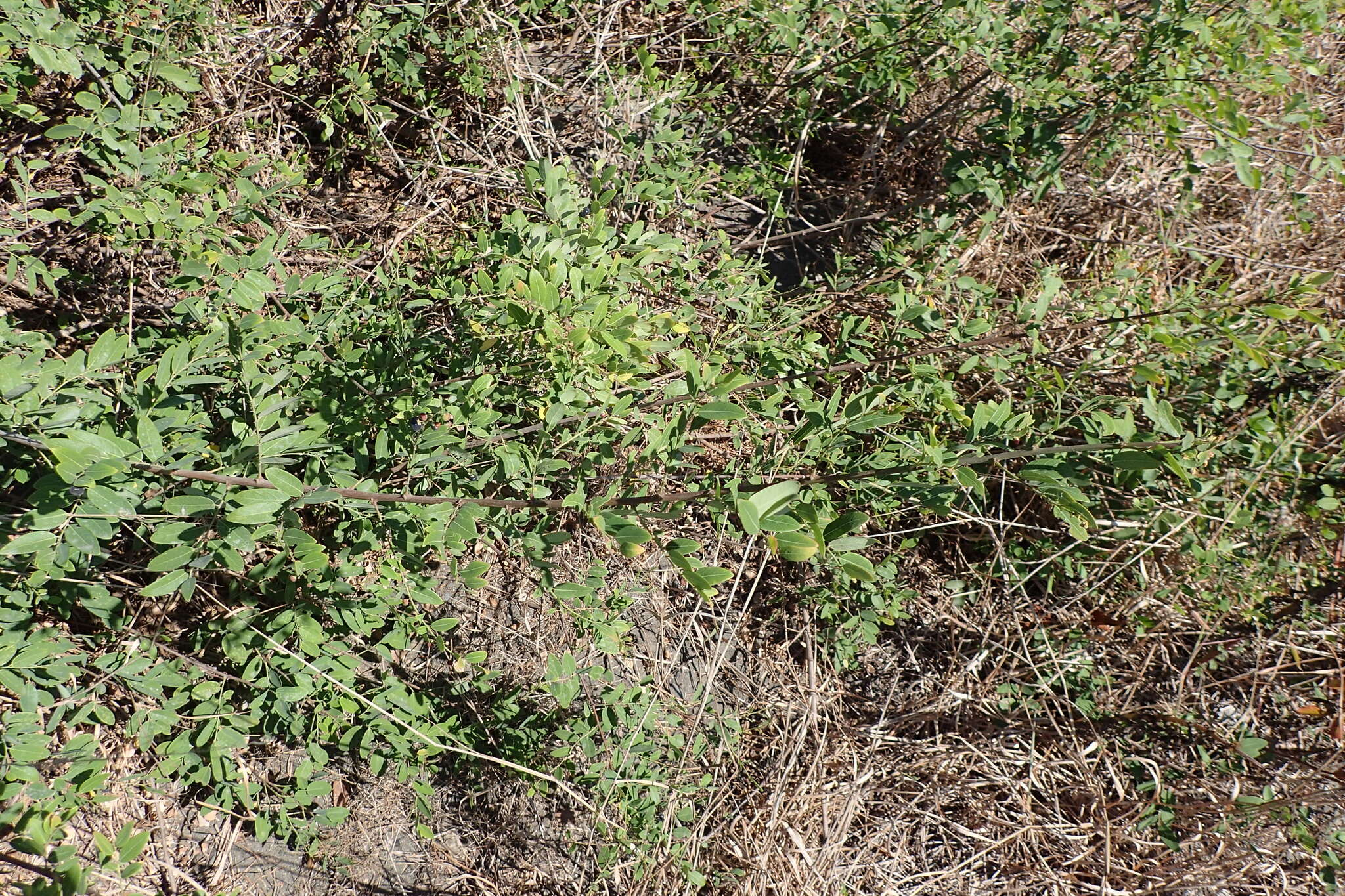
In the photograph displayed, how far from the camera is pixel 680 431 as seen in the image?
5.89ft

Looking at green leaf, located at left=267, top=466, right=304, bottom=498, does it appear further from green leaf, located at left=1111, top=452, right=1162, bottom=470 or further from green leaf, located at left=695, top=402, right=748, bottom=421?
green leaf, located at left=1111, top=452, right=1162, bottom=470

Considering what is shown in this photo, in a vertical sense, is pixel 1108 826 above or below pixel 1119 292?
below

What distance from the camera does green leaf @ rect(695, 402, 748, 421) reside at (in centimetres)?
159

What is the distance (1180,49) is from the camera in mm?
2666

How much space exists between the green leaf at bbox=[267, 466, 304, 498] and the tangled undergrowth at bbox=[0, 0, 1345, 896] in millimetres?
238

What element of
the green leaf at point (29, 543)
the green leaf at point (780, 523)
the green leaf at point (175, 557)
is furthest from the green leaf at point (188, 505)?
the green leaf at point (780, 523)

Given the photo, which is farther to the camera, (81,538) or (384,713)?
(384,713)

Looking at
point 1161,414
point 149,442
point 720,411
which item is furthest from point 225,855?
point 1161,414

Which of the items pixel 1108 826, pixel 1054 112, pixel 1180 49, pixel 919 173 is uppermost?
pixel 1180 49

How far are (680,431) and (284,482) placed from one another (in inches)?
31.7

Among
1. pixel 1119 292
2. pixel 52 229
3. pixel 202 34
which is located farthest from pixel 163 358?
pixel 1119 292

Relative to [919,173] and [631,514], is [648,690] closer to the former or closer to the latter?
[631,514]

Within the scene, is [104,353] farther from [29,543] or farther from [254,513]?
[254,513]

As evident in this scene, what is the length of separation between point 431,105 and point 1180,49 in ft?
8.53
